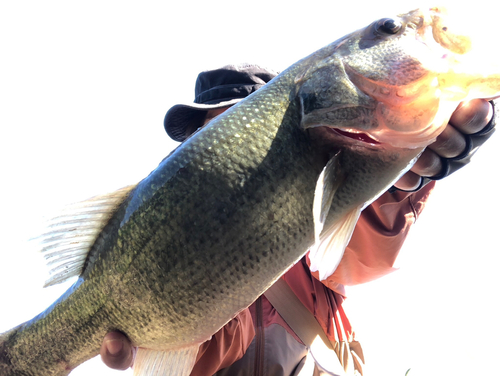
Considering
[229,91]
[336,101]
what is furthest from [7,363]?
[229,91]

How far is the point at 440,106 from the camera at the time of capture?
1.77 m

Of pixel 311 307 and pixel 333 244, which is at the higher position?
pixel 333 244

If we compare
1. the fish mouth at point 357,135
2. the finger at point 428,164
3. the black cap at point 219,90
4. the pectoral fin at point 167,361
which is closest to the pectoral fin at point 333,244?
the fish mouth at point 357,135

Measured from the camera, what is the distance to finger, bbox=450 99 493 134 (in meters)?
1.99

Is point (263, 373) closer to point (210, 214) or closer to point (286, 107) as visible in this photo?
point (210, 214)

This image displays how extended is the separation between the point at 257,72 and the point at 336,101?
2.20 metres

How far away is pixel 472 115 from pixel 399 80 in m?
0.54

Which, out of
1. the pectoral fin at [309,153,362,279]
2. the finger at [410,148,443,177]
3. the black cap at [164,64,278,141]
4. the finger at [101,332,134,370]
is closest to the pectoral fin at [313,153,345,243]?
the pectoral fin at [309,153,362,279]

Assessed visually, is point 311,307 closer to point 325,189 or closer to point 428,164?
point 428,164

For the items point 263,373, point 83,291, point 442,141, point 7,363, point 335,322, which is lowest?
point 335,322

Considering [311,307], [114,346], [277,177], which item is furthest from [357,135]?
[311,307]

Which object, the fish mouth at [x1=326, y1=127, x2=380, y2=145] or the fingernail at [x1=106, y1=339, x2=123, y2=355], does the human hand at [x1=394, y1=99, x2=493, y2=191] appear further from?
the fingernail at [x1=106, y1=339, x2=123, y2=355]

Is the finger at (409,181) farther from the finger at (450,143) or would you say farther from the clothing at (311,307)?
the clothing at (311,307)

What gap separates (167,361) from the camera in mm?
2178
